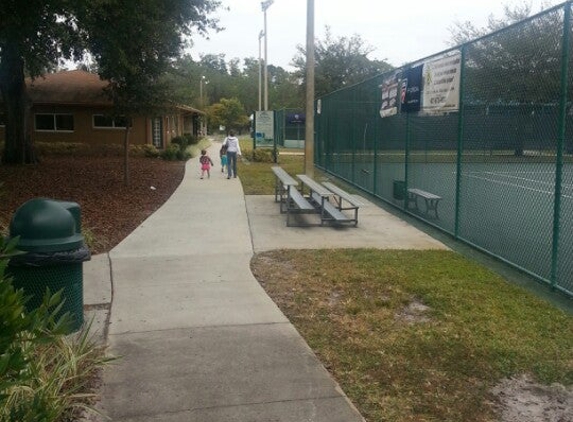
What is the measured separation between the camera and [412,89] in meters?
10.6

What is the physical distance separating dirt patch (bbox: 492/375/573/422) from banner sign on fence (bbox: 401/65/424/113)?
6.83 m

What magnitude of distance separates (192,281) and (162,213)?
16.8 ft

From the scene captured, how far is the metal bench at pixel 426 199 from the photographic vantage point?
1041cm

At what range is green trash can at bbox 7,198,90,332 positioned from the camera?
15.8 feet

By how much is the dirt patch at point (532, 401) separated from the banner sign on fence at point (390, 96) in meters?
8.07

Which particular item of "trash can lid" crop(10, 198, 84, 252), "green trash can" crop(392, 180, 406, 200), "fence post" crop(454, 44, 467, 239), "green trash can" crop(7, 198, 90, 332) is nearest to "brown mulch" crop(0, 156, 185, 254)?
"green trash can" crop(7, 198, 90, 332)

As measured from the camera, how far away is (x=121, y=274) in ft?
23.3

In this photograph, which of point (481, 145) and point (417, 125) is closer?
point (481, 145)

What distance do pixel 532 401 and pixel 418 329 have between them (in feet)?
4.51

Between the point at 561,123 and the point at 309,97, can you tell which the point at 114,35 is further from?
the point at 561,123

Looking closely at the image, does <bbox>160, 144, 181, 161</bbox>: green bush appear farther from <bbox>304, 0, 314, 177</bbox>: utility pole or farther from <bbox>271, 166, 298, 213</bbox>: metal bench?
<bbox>271, 166, 298, 213</bbox>: metal bench

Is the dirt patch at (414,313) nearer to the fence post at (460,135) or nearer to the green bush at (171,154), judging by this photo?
the fence post at (460,135)

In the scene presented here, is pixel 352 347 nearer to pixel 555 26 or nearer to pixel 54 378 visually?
pixel 54 378

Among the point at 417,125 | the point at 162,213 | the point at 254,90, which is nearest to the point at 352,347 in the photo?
the point at 417,125
